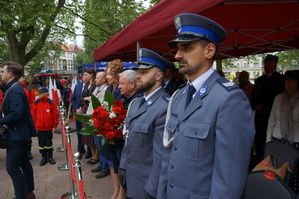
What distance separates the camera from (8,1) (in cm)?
1311

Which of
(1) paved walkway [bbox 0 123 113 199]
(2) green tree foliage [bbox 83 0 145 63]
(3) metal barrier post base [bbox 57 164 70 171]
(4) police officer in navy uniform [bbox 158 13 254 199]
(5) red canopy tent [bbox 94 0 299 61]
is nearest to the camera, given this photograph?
(4) police officer in navy uniform [bbox 158 13 254 199]

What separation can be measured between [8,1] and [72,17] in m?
7.51

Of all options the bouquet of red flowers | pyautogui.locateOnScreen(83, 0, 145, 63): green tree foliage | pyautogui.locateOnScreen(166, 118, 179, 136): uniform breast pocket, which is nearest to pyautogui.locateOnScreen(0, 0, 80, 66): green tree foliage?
pyautogui.locateOnScreen(83, 0, 145, 63): green tree foliage

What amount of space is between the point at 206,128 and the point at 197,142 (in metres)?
0.10

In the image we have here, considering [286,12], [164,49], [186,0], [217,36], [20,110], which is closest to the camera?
[217,36]

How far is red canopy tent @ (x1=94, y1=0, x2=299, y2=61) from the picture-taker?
122 inches

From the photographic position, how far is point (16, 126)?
484 centimetres

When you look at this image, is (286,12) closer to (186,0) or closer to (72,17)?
(186,0)

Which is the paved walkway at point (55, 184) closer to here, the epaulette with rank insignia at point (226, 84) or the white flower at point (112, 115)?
the white flower at point (112, 115)

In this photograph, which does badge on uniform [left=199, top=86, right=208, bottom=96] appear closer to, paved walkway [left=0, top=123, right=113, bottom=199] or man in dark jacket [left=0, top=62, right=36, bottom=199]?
man in dark jacket [left=0, top=62, right=36, bottom=199]

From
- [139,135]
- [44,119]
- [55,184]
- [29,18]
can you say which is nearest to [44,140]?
[44,119]

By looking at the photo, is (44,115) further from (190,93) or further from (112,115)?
(190,93)

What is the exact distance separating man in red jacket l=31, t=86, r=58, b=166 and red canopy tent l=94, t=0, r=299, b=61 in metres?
1.52

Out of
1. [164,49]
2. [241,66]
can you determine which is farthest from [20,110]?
[241,66]
